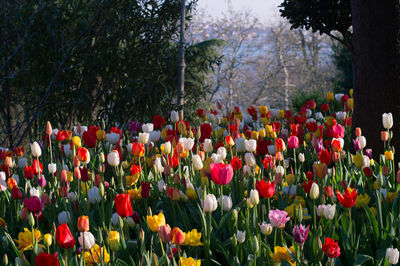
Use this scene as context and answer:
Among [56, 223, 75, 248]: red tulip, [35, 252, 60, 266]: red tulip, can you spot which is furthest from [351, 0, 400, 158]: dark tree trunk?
[35, 252, 60, 266]: red tulip

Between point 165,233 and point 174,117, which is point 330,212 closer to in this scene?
point 165,233

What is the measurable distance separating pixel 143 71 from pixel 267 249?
4.40 m

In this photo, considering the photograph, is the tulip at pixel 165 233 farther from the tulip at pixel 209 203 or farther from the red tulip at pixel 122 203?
the tulip at pixel 209 203

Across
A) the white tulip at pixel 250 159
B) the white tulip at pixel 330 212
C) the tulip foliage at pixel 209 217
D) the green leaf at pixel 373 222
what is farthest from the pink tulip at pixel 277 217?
the white tulip at pixel 250 159

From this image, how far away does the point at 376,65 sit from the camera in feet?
12.5

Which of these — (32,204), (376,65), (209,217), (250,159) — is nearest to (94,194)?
(32,204)

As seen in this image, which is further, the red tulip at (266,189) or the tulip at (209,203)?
the red tulip at (266,189)

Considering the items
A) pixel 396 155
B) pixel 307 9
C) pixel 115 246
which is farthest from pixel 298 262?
pixel 307 9

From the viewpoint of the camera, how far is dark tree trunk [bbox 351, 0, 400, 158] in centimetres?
374

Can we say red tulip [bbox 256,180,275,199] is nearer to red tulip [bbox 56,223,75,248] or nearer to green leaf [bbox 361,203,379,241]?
green leaf [bbox 361,203,379,241]

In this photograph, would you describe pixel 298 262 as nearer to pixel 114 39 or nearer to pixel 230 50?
pixel 114 39

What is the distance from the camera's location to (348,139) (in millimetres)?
4168

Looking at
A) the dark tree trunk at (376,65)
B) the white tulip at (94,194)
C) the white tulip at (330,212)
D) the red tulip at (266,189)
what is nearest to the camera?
the white tulip at (330,212)

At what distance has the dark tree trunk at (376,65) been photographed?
374cm
